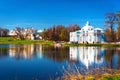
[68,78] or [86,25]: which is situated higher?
[86,25]

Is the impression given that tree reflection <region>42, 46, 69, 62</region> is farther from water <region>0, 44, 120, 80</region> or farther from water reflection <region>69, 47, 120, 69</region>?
water reflection <region>69, 47, 120, 69</region>

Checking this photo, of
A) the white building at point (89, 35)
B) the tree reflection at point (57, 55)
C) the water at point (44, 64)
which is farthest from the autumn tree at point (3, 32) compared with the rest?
the water at point (44, 64)

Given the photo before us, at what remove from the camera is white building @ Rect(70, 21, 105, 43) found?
9962cm

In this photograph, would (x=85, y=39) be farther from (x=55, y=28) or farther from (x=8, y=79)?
(x=8, y=79)

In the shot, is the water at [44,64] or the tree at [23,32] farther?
the tree at [23,32]

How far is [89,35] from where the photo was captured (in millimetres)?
101438

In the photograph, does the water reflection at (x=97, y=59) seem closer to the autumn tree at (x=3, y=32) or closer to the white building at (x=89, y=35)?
the white building at (x=89, y=35)

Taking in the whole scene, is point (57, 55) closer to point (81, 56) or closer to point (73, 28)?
point (81, 56)

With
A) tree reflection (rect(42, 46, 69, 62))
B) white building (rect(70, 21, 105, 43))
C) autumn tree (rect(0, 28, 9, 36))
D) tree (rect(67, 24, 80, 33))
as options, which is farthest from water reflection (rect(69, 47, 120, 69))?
autumn tree (rect(0, 28, 9, 36))

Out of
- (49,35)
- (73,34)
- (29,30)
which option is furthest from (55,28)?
(29,30)

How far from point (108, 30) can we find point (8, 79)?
67.6 metres

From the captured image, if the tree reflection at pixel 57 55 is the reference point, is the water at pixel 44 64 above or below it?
below

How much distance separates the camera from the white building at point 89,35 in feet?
327

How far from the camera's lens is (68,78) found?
49.4ft
